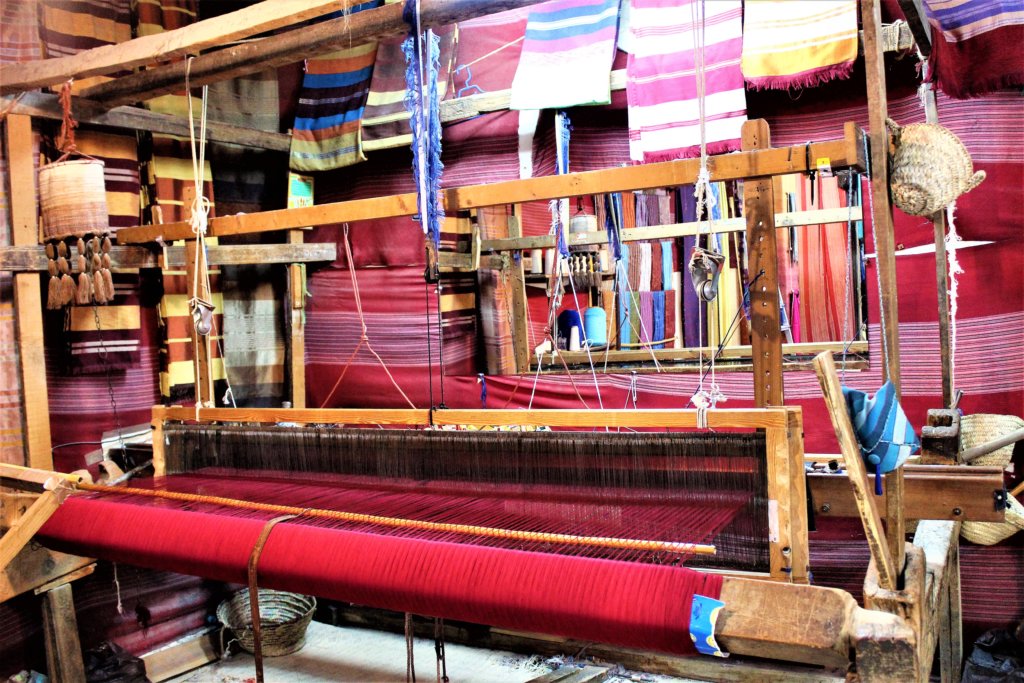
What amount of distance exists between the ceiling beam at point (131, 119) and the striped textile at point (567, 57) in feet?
5.48

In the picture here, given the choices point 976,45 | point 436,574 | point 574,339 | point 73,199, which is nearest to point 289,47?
point 73,199

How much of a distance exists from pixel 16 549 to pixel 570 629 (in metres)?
2.05

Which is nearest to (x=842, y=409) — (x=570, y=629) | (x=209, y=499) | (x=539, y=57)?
(x=570, y=629)

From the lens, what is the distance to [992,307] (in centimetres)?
350

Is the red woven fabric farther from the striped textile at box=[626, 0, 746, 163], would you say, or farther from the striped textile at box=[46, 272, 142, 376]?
the striped textile at box=[626, 0, 746, 163]

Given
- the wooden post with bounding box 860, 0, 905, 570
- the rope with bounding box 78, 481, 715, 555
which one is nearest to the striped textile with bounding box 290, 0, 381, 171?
the rope with bounding box 78, 481, 715, 555

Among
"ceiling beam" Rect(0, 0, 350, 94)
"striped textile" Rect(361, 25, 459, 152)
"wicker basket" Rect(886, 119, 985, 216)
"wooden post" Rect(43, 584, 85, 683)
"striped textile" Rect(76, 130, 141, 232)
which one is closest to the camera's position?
"wicker basket" Rect(886, 119, 985, 216)

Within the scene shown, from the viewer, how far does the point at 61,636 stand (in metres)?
3.25

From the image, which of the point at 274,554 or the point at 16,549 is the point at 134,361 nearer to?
the point at 16,549

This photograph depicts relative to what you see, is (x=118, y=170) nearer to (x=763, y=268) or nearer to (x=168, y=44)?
(x=168, y=44)

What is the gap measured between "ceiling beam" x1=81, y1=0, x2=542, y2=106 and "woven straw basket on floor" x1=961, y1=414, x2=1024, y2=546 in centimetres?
265

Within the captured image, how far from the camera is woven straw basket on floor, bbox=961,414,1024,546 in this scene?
135 inches

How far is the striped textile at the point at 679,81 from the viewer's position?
3869mm

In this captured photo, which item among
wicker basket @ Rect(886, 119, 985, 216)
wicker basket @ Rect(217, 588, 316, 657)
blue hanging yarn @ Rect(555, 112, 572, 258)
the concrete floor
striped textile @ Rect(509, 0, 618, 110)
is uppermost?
striped textile @ Rect(509, 0, 618, 110)
